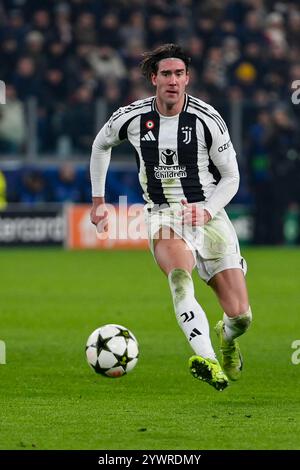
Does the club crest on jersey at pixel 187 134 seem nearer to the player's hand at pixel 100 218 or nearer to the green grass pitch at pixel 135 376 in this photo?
the player's hand at pixel 100 218

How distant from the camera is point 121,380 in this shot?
8.87 m

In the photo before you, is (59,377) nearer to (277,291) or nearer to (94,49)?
(277,291)

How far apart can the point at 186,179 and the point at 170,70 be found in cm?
74

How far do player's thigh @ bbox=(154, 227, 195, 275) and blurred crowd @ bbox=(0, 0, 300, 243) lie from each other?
558 inches

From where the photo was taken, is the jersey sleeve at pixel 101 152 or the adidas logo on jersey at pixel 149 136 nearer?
the adidas logo on jersey at pixel 149 136

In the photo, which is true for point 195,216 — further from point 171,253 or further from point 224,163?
point 224,163

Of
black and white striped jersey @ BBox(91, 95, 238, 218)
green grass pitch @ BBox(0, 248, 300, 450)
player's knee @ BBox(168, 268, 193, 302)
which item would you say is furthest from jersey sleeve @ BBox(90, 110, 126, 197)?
green grass pitch @ BBox(0, 248, 300, 450)

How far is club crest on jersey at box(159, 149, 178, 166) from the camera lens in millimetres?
8344

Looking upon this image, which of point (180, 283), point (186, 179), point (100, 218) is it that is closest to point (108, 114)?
point (100, 218)

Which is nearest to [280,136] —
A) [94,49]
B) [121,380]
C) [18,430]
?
[94,49]

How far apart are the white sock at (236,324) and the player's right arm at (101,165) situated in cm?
106

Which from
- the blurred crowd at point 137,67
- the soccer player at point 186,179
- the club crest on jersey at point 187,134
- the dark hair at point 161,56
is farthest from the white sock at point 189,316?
the blurred crowd at point 137,67

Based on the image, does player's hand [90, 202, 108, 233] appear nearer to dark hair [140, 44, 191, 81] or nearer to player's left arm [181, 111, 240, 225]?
player's left arm [181, 111, 240, 225]

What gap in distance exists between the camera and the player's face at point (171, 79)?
8109mm
